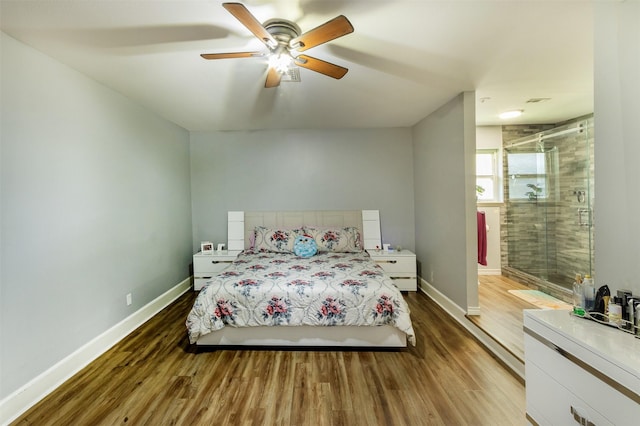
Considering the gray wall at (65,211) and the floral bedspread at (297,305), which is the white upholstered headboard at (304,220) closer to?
the gray wall at (65,211)

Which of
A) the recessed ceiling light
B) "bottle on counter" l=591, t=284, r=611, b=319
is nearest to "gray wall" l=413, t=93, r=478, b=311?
the recessed ceiling light

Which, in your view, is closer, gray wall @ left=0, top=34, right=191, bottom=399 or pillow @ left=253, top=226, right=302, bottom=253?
gray wall @ left=0, top=34, right=191, bottom=399

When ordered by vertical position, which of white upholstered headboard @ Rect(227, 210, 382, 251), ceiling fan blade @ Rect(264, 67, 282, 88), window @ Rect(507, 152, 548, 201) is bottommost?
white upholstered headboard @ Rect(227, 210, 382, 251)

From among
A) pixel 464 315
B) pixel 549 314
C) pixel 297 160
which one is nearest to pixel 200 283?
pixel 297 160

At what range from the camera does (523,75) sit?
2555 mm

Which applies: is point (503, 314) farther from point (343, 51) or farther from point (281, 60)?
point (281, 60)

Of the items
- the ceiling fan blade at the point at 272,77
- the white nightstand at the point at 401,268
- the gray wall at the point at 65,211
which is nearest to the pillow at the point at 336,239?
the white nightstand at the point at 401,268

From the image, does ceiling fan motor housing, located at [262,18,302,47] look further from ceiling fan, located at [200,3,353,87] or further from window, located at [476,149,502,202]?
window, located at [476,149,502,202]

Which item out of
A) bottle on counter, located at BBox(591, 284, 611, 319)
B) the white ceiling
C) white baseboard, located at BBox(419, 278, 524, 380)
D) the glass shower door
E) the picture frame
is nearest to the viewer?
bottle on counter, located at BBox(591, 284, 611, 319)

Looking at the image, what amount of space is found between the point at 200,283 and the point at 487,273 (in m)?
4.39

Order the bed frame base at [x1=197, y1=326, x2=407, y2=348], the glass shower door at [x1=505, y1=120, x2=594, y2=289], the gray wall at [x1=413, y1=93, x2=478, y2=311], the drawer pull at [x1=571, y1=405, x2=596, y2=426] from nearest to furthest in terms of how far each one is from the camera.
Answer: the drawer pull at [x1=571, y1=405, x2=596, y2=426] < the bed frame base at [x1=197, y1=326, x2=407, y2=348] < the gray wall at [x1=413, y1=93, x2=478, y2=311] < the glass shower door at [x1=505, y1=120, x2=594, y2=289]

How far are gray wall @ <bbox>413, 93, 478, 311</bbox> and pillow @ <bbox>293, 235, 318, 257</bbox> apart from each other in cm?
164

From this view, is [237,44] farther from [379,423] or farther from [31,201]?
[379,423]

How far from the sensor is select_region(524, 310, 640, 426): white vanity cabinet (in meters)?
1.02
